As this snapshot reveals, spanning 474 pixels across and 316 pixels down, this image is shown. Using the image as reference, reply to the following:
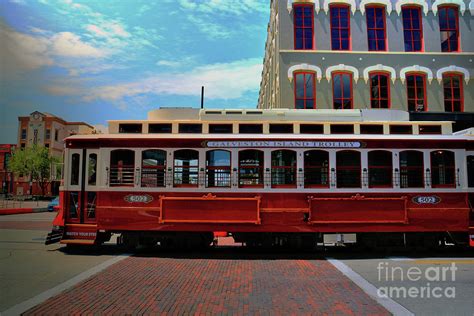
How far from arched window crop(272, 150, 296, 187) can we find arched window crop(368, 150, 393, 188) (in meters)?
2.35

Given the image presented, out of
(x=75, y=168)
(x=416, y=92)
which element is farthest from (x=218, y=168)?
(x=416, y=92)

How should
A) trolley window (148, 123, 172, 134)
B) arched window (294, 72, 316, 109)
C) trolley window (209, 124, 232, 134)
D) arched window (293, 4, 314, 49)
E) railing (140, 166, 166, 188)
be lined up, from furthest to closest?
arched window (293, 4, 314, 49) < arched window (294, 72, 316, 109) < trolley window (148, 123, 172, 134) < trolley window (209, 124, 232, 134) < railing (140, 166, 166, 188)

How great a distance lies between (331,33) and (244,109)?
460 inches

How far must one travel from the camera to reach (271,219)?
11.0 meters

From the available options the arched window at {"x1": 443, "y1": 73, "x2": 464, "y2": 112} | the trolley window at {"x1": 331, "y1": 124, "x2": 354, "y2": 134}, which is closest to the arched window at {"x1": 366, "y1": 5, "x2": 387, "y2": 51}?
the arched window at {"x1": 443, "y1": 73, "x2": 464, "y2": 112}

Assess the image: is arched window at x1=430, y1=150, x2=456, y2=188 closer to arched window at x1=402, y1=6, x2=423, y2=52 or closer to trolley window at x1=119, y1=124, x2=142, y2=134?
trolley window at x1=119, y1=124, x2=142, y2=134

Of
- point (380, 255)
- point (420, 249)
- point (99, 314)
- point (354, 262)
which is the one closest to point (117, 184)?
point (99, 314)

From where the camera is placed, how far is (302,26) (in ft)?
69.8

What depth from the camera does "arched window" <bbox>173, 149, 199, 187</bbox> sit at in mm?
11211

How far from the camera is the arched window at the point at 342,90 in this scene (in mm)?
20859

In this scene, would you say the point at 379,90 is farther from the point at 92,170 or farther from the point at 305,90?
the point at 92,170

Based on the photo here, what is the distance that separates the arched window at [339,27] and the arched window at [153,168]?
14055 millimetres

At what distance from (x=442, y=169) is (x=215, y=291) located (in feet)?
26.2

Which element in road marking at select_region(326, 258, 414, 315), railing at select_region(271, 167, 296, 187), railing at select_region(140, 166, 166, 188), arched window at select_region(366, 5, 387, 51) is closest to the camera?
road marking at select_region(326, 258, 414, 315)
